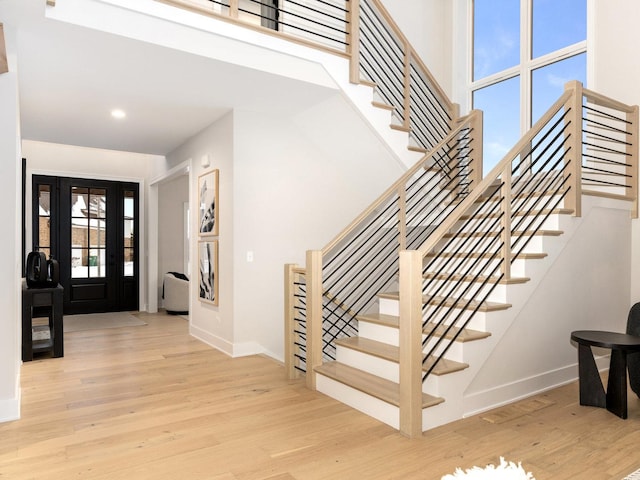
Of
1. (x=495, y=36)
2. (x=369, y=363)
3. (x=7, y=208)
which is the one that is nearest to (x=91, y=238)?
(x=7, y=208)

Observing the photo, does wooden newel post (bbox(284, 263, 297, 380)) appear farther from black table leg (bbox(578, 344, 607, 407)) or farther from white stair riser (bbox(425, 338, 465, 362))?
black table leg (bbox(578, 344, 607, 407))

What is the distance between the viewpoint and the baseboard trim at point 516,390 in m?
3.14

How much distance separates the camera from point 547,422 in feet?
9.82

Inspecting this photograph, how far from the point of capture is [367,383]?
326 cm

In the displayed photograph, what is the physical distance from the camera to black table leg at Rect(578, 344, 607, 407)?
10.6 feet

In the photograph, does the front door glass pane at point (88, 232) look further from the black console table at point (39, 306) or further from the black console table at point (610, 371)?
the black console table at point (610, 371)

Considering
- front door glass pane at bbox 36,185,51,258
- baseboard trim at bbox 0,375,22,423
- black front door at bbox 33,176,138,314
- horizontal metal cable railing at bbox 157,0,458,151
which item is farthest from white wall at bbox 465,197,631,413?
front door glass pane at bbox 36,185,51,258

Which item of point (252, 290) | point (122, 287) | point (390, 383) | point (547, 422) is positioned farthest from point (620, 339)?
point (122, 287)

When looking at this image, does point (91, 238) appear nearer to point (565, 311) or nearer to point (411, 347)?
point (411, 347)

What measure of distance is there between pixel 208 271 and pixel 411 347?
10.7 feet

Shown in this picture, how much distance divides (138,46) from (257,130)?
1.84m

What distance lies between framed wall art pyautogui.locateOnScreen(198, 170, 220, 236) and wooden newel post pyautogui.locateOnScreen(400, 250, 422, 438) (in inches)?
117

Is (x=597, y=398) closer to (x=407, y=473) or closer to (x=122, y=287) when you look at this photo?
(x=407, y=473)

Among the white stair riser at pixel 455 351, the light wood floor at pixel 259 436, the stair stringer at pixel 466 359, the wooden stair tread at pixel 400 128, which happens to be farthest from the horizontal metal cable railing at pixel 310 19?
the light wood floor at pixel 259 436
